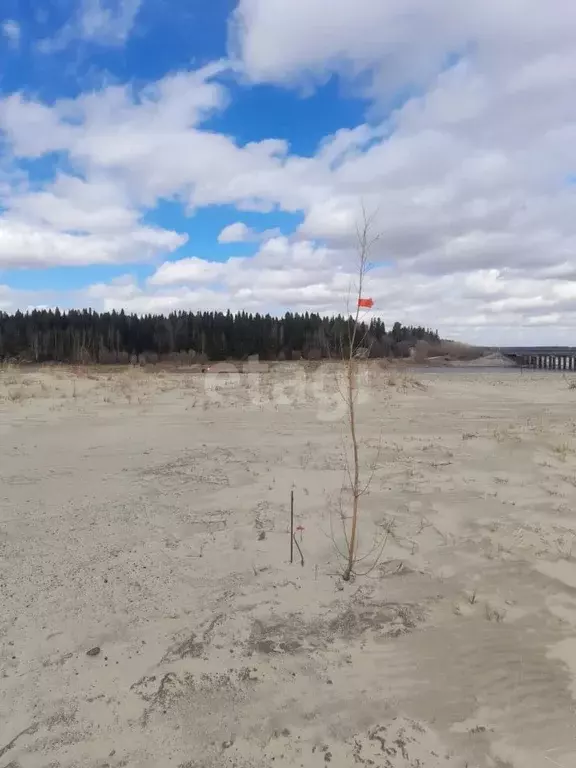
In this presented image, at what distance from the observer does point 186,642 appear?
3.56 meters

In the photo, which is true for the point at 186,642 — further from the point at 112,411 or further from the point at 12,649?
the point at 112,411

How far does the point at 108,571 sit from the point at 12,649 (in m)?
1.16

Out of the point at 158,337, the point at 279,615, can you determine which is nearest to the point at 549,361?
the point at 158,337

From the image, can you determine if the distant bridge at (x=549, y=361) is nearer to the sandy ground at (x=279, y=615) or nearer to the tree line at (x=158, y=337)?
the tree line at (x=158, y=337)

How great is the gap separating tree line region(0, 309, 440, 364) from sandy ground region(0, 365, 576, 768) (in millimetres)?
51937

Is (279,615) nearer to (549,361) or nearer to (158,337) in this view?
(158,337)

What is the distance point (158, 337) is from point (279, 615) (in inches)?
2693

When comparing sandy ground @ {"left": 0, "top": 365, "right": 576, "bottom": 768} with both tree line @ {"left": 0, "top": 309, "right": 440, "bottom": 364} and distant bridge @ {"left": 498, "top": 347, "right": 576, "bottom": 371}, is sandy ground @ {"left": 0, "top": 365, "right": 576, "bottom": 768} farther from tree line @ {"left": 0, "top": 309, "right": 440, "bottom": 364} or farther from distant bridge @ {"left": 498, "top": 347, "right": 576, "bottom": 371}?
distant bridge @ {"left": 498, "top": 347, "right": 576, "bottom": 371}

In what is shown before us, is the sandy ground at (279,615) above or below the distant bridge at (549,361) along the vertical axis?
below

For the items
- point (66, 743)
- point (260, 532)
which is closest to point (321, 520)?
point (260, 532)

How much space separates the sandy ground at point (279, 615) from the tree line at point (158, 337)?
5194 centimetres

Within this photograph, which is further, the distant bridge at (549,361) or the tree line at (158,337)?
the distant bridge at (549,361)

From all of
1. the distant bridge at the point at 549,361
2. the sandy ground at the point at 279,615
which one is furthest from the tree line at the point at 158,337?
the sandy ground at the point at 279,615

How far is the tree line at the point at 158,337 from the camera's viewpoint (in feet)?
204
